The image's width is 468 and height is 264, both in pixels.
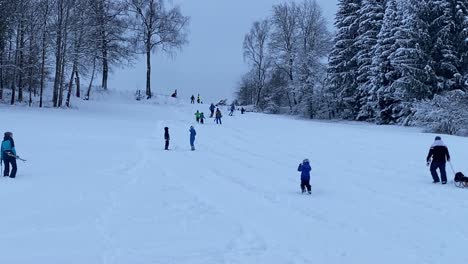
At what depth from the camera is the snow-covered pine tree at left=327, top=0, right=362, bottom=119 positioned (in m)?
50.8

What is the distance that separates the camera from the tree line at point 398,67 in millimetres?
36281

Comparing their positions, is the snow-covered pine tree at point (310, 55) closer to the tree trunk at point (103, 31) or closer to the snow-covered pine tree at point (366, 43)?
the snow-covered pine tree at point (366, 43)

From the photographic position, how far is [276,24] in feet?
216

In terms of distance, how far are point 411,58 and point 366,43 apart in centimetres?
967

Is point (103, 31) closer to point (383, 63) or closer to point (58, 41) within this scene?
point (58, 41)

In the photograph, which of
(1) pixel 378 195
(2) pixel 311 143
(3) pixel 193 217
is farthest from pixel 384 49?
(3) pixel 193 217

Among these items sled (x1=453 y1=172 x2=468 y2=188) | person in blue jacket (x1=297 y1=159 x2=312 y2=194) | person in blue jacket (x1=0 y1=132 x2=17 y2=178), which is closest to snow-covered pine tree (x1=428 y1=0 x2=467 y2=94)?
sled (x1=453 y1=172 x2=468 y2=188)

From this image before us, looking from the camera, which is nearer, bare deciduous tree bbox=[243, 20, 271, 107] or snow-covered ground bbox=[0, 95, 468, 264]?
snow-covered ground bbox=[0, 95, 468, 264]

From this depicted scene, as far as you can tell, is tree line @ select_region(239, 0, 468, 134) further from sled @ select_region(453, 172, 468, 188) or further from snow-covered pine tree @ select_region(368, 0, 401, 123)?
sled @ select_region(453, 172, 468, 188)

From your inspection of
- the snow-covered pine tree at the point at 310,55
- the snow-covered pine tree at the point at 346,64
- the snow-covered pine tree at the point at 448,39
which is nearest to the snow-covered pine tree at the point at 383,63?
the snow-covered pine tree at the point at 448,39

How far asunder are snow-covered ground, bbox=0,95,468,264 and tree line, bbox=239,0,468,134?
10763 millimetres

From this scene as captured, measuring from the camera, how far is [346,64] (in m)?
50.8

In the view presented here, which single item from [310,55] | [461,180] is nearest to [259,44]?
[310,55]

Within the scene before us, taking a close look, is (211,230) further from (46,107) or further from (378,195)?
(46,107)
